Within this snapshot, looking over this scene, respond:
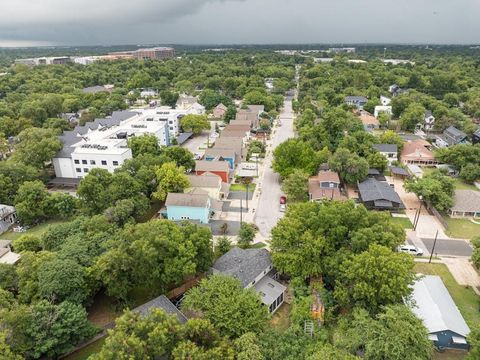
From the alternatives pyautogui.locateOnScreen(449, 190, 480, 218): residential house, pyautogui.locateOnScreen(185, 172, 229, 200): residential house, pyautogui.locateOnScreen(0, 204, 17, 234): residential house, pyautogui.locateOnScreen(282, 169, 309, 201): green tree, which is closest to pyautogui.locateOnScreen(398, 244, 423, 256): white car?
pyautogui.locateOnScreen(449, 190, 480, 218): residential house

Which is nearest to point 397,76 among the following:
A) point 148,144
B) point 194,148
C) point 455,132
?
point 455,132

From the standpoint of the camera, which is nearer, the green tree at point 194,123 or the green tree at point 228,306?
the green tree at point 228,306

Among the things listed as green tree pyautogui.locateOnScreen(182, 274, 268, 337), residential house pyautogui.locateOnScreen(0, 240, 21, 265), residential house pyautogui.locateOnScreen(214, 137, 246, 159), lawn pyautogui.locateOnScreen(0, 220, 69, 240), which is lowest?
lawn pyautogui.locateOnScreen(0, 220, 69, 240)

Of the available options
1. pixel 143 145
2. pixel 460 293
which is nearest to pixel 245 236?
pixel 460 293

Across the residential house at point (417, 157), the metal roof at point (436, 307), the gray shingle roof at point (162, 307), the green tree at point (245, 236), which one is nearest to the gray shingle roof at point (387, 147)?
the residential house at point (417, 157)

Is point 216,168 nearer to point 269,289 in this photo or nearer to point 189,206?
point 189,206

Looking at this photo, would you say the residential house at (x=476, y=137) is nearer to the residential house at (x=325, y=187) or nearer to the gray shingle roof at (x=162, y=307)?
the residential house at (x=325, y=187)

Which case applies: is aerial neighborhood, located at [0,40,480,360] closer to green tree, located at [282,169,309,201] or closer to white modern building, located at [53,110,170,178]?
green tree, located at [282,169,309,201]
